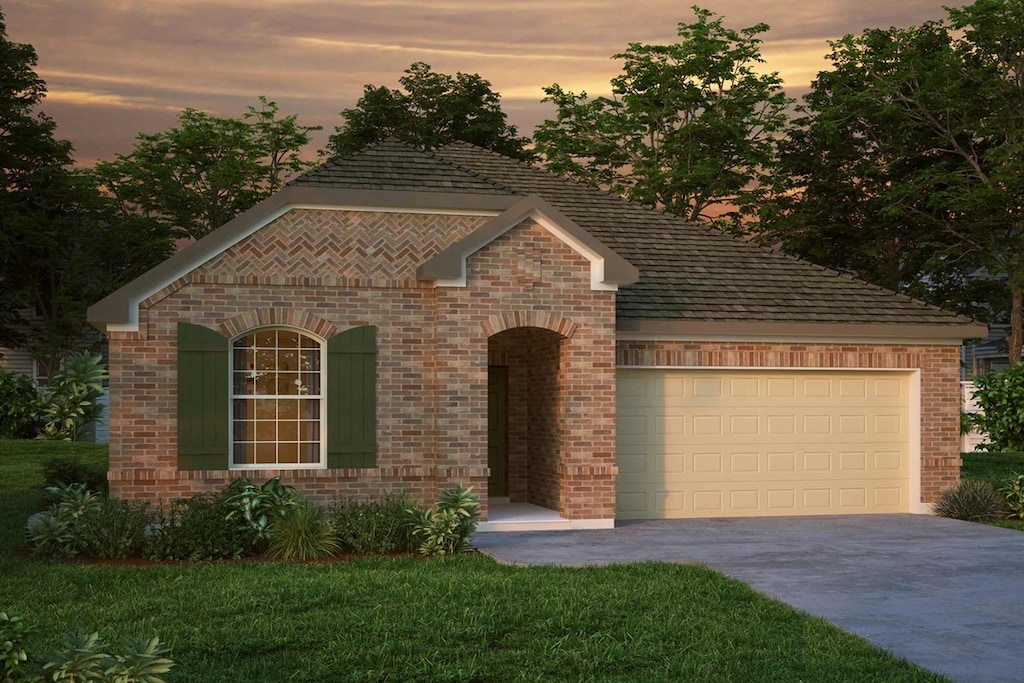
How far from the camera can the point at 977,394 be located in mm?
29844

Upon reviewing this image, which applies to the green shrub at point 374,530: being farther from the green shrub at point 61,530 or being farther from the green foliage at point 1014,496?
the green foliage at point 1014,496

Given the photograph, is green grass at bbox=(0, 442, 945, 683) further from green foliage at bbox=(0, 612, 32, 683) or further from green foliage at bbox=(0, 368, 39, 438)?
green foliage at bbox=(0, 368, 39, 438)

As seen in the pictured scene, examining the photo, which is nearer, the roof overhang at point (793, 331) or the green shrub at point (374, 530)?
the green shrub at point (374, 530)

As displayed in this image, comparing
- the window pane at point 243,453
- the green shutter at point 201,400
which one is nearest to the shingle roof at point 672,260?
the green shutter at point 201,400

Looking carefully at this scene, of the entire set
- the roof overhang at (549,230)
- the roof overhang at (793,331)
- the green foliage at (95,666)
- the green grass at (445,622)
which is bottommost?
the green grass at (445,622)

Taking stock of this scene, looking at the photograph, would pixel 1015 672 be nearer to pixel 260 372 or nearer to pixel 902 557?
pixel 902 557

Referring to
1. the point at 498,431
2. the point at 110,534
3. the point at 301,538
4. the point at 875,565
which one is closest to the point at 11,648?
the point at 301,538

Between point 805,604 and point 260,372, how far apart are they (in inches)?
335

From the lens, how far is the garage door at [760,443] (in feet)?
59.2

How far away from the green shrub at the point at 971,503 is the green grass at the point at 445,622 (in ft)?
24.3

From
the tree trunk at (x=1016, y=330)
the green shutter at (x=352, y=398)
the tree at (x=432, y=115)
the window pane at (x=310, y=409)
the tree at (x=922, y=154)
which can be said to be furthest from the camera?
the tree at (x=432, y=115)

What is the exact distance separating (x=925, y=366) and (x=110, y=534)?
40.9 feet

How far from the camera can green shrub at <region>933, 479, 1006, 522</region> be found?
18.1 metres

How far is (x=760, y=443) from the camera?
1853 centimetres
